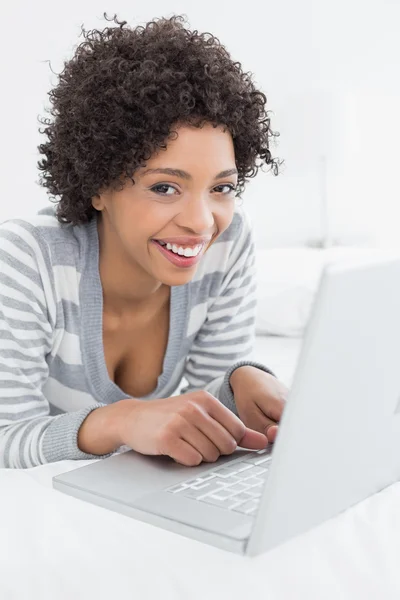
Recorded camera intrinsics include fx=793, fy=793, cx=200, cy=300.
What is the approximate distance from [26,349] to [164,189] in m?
0.29

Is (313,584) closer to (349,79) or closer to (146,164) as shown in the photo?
(146,164)

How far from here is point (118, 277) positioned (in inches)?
48.7

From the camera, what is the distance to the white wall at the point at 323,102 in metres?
3.04

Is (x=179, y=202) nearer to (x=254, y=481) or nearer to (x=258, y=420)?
(x=258, y=420)

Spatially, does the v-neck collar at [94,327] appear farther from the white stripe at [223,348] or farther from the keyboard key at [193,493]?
the keyboard key at [193,493]

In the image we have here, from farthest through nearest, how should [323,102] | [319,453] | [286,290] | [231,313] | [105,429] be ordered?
[323,102]
[286,290]
[231,313]
[105,429]
[319,453]

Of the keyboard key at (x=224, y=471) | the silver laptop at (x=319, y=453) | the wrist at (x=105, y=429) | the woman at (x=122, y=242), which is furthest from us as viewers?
the woman at (x=122, y=242)

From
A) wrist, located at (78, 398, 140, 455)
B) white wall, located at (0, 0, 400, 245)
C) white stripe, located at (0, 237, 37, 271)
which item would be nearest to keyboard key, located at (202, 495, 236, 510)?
wrist, located at (78, 398, 140, 455)

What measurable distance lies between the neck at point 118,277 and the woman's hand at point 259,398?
0.22 meters

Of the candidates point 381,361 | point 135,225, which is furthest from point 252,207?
point 381,361

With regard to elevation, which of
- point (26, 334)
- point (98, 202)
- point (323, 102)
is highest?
point (323, 102)

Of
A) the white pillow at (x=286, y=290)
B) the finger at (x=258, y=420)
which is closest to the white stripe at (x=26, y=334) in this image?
the finger at (x=258, y=420)

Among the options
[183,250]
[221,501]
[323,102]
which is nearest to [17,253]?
[183,250]

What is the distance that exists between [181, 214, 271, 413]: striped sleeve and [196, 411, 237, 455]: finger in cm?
52
